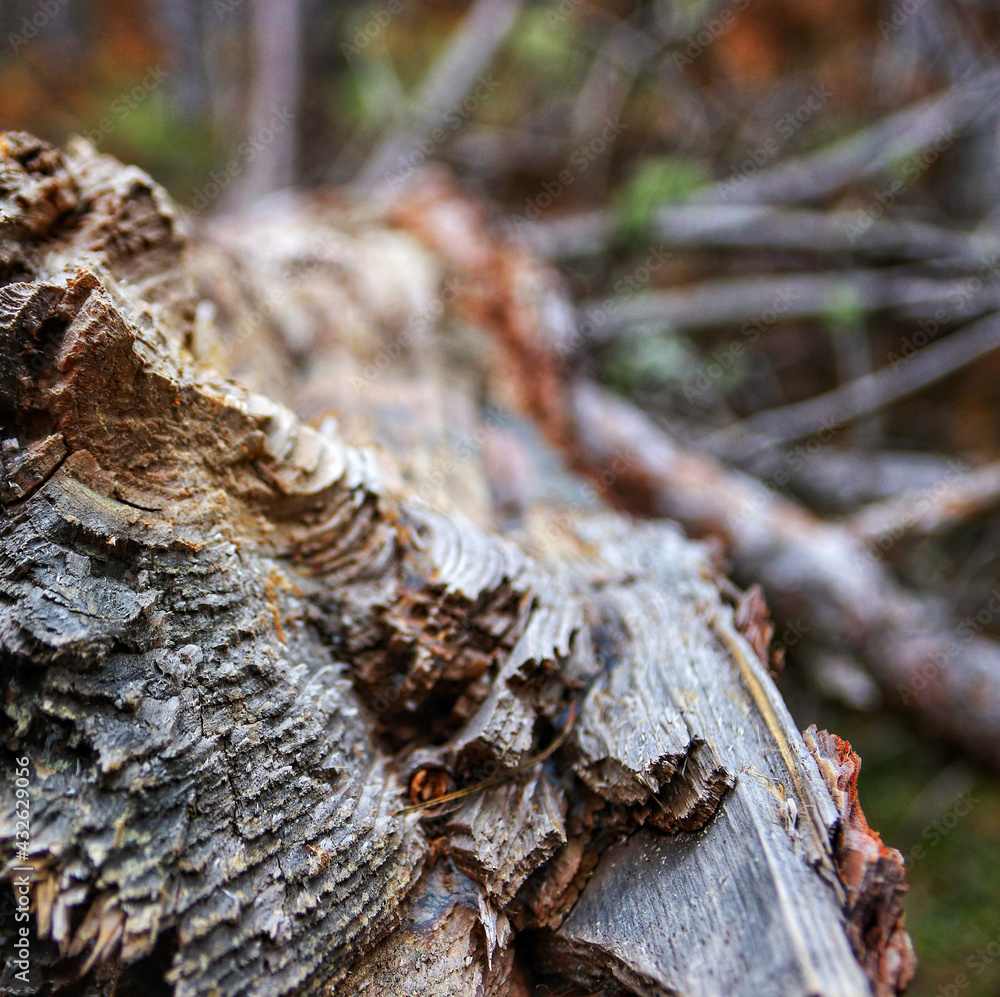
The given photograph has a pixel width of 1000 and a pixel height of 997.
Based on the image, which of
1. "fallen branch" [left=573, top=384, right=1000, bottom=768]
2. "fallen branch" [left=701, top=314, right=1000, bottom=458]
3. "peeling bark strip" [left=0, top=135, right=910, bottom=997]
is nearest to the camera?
"peeling bark strip" [left=0, top=135, right=910, bottom=997]

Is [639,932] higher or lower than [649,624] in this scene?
lower

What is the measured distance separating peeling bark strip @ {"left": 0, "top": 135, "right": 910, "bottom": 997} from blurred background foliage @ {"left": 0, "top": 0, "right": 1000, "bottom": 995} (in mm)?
1568

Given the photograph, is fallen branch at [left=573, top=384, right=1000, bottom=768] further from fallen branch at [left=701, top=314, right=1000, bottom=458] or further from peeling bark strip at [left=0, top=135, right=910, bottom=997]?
peeling bark strip at [left=0, top=135, right=910, bottom=997]

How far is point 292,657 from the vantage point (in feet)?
3.63

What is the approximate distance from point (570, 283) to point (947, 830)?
3.14 m

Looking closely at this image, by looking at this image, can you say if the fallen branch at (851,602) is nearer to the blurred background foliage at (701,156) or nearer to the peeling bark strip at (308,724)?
the blurred background foliage at (701,156)

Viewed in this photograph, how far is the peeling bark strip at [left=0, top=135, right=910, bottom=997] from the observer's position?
0.83m

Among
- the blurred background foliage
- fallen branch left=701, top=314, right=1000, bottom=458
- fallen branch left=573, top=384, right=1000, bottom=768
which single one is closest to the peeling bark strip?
fallen branch left=573, top=384, right=1000, bottom=768

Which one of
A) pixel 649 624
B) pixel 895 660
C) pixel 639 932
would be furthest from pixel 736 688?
pixel 895 660

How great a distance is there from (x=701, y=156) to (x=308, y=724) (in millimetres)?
4999

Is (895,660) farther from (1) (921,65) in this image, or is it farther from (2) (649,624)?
(1) (921,65)

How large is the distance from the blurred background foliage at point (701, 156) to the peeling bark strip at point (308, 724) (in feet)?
5.14

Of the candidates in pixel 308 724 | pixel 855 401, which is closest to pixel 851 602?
pixel 855 401

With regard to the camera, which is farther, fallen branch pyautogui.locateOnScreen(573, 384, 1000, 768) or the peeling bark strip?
fallen branch pyautogui.locateOnScreen(573, 384, 1000, 768)
